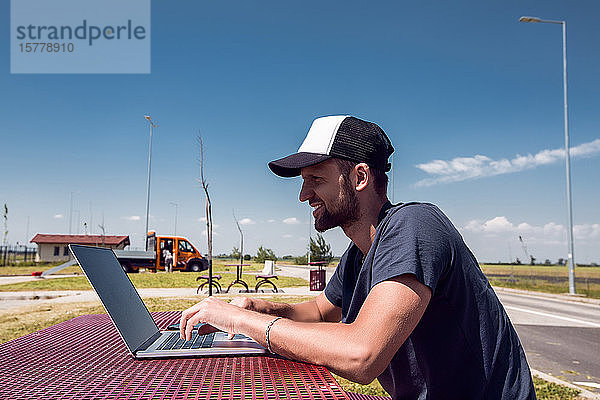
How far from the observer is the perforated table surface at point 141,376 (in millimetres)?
1189

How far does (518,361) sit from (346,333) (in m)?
0.58

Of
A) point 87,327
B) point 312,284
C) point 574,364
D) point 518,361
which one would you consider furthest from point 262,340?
point 312,284

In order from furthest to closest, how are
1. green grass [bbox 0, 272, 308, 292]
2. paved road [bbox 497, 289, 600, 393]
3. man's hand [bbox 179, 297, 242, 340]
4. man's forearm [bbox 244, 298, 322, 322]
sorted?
green grass [bbox 0, 272, 308, 292]
paved road [bbox 497, 289, 600, 393]
man's forearm [bbox 244, 298, 322, 322]
man's hand [bbox 179, 297, 242, 340]

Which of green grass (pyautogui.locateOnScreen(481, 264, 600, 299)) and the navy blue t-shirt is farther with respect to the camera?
green grass (pyautogui.locateOnScreen(481, 264, 600, 299))

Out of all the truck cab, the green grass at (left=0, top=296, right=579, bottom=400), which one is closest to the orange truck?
the truck cab

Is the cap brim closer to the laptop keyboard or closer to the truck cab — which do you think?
the laptop keyboard

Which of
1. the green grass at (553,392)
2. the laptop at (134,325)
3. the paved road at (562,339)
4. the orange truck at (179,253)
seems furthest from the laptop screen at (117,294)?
the orange truck at (179,253)

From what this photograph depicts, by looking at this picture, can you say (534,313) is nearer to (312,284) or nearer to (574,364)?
(574,364)

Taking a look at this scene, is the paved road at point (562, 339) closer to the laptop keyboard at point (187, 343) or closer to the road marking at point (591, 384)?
the road marking at point (591, 384)

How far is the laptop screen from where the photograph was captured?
5.13 feet

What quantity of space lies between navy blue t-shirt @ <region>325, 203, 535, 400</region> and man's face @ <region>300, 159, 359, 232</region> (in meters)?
0.21

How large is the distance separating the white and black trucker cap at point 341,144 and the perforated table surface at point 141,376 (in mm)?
629

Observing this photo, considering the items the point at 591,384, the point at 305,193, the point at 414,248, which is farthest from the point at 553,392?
the point at 414,248

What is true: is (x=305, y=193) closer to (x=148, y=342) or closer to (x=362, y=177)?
(x=362, y=177)
